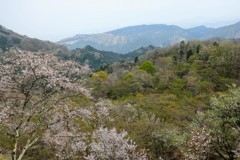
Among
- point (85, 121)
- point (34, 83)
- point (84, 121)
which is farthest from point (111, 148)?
point (34, 83)

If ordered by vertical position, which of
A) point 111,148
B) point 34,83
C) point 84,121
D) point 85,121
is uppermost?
point 34,83

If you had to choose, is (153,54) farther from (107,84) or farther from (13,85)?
(13,85)

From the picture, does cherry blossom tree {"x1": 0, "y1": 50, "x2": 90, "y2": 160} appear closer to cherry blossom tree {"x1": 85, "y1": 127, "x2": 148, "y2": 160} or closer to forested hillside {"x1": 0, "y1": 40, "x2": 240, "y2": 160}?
forested hillside {"x1": 0, "y1": 40, "x2": 240, "y2": 160}

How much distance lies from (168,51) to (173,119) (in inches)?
3656

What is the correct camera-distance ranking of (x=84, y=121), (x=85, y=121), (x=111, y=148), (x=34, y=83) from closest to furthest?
(x=34, y=83)
(x=85, y=121)
(x=84, y=121)
(x=111, y=148)

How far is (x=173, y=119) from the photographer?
145 feet

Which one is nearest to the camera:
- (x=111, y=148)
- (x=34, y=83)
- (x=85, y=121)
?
(x=34, y=83)

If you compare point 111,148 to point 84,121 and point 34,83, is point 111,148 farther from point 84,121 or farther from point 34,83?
point 34,83

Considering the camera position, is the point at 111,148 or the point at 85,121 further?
the point at 111,148

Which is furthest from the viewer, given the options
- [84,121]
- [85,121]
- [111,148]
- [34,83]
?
[111,148]

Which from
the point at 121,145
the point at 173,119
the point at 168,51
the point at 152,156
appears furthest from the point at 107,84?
the point at 168,51

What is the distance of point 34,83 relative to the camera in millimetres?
17344

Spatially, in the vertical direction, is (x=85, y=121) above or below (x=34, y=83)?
below

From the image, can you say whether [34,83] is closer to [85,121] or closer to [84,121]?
[85,121]
